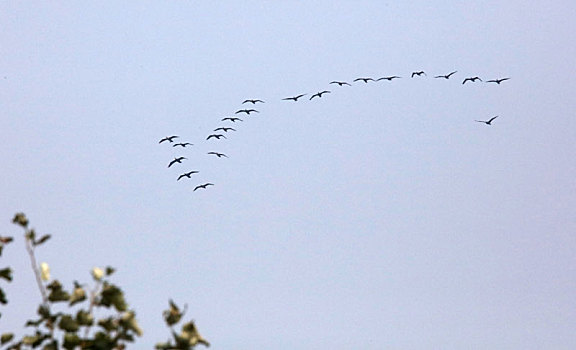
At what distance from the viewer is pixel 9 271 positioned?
23.1 metres

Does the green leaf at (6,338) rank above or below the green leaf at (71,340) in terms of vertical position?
above

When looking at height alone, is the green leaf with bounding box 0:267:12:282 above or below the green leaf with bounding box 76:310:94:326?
above

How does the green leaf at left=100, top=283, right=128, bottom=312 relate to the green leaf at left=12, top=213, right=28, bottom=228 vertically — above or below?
below

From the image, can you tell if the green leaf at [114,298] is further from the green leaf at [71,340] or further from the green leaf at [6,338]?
the green leaf at [6,338]

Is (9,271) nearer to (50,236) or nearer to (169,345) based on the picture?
(50,236)

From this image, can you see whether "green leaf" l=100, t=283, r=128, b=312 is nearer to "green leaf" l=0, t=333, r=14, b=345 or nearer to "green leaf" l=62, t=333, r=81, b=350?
"green leaf" l=62, t=333, r=81, b=350

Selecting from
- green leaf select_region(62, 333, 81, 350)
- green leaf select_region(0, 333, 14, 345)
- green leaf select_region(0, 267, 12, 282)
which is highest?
green leaf select_region(0, 267, 12, 282)

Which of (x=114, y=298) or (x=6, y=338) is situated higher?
(x=6, y=338)

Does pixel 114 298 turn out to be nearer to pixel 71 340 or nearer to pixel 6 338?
pixel 71 340

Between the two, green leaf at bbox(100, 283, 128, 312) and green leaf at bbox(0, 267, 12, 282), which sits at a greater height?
green leaf at bbox(0, 267, 12, 282)

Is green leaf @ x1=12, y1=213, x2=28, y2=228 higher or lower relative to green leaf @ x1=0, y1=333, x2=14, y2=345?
higher

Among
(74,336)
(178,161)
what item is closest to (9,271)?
(74,336)

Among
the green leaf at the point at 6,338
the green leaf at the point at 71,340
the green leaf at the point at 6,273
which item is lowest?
the green leaf at the point at 71,340

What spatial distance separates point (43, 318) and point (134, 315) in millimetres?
2061
